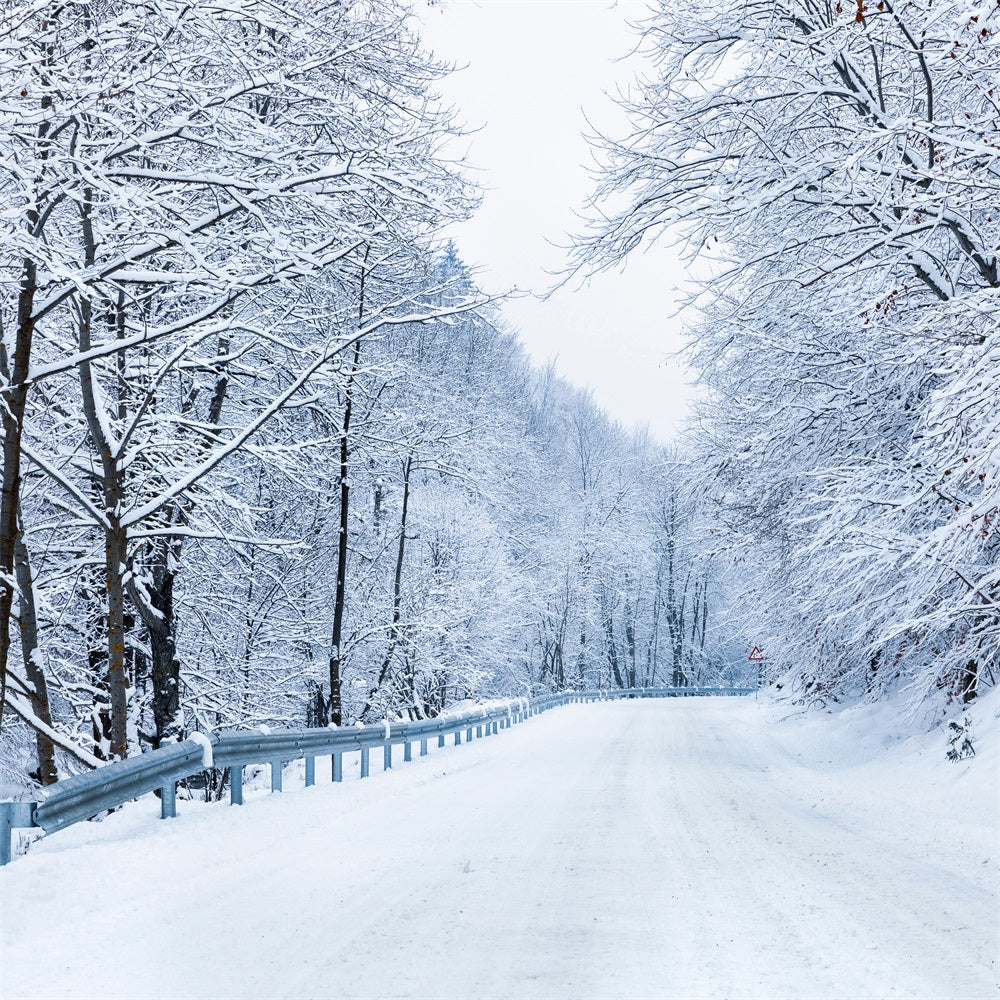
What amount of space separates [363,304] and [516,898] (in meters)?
16.6

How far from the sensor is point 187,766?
29.1 ft

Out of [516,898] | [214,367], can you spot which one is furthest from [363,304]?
[516,898]

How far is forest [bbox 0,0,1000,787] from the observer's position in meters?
7.15

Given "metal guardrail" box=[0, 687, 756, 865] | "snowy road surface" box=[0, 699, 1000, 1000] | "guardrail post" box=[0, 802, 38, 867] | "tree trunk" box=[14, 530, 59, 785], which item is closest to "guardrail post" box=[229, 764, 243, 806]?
"metal guardrail" box=[0, 687, 756, 865]

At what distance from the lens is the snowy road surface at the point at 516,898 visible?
4.55 meters

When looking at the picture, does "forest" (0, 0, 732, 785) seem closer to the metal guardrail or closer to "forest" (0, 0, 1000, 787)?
"forest" (0, 0, 1000, 787)

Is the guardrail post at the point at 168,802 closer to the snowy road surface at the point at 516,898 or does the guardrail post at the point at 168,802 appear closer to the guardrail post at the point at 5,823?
the snowy road surface at the point at 516,898

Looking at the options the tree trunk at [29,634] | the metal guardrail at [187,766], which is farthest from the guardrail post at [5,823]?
the tree trunk at [29,634]

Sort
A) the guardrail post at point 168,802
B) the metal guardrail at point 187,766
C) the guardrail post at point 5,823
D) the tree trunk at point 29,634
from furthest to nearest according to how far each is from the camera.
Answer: the tree trunk at point 29,634
the guardrail post at point 168,802
the metal guardrail at point 187,766
the guardrail post at point 5,823

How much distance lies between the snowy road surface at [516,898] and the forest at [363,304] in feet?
5.94

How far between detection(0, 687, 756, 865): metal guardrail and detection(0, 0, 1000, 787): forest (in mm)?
997

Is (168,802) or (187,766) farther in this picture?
(187,766)

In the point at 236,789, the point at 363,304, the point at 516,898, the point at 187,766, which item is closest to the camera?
the point at 516,898

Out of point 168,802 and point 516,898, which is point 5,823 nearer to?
point 168,802
